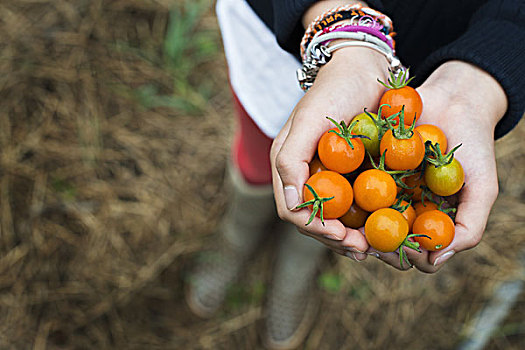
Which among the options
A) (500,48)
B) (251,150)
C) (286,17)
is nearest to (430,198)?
(500,48)

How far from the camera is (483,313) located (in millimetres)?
2174

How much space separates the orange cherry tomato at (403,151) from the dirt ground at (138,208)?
1415mm

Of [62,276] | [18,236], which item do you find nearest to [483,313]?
[62,276]

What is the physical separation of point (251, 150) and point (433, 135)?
0.69 m

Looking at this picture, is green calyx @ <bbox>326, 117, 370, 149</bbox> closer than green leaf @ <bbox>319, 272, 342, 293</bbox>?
Yes

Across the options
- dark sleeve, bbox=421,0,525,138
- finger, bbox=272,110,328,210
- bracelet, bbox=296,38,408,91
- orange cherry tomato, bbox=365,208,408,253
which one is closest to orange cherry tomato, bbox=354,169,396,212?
orange cherry tomato, bbox=365,208,408,253

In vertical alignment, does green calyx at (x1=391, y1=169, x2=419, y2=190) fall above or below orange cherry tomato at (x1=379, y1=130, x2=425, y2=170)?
below

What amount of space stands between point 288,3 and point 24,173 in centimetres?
173

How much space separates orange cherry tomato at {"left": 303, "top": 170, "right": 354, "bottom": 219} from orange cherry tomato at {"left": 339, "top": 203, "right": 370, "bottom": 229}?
38 millimetres

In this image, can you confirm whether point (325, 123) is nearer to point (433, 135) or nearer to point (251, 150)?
point (433, 135)

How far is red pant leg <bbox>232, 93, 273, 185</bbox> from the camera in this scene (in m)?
1.48

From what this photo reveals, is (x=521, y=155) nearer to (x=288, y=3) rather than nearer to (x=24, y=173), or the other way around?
(x=288, y=3)

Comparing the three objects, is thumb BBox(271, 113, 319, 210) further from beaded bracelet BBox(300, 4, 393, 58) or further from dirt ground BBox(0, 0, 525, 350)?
dirt ground BBox(0, 0, 525, 350)

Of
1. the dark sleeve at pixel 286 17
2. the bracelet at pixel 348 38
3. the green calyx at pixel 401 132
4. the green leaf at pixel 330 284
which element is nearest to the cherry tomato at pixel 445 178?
the green calyx at pixel 401 132
